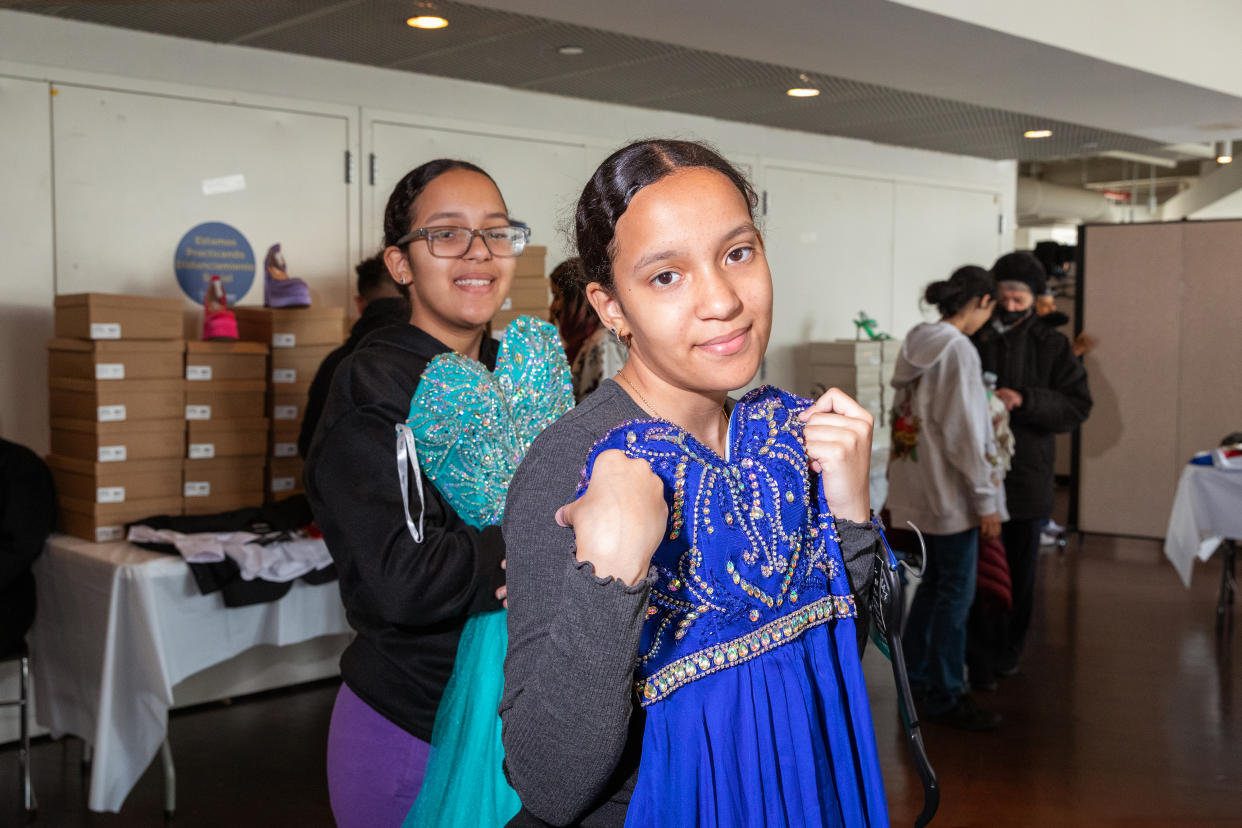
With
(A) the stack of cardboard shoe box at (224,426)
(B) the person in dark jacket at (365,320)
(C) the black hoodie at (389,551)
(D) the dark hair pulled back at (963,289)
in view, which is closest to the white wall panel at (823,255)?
(D) the dark hair pulled back at (963,289)

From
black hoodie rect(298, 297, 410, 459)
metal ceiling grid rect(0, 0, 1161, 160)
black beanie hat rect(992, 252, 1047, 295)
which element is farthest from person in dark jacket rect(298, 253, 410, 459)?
black beanie hat rect(992, 252, 1047, 295)

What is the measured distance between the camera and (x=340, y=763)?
1567 mm

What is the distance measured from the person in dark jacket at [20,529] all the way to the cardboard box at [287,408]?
2.86 ft

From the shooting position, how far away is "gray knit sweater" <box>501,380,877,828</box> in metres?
0.86

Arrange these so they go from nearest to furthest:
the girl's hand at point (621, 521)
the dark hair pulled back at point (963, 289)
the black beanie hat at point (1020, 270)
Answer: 1. the girl's hand at point (621, 521)
2. the dark hair pulled back at point (963, 289)
3. the black beanie hat at point (1020, 270)

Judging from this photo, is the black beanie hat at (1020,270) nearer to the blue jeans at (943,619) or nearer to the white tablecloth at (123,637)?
the blue jeans at (943,619)

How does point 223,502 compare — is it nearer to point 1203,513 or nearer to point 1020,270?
point 1020,270

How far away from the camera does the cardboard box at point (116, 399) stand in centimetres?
377

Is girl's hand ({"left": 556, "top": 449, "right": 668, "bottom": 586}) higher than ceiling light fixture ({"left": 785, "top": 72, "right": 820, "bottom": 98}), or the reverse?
ceiling light fixture ({"left": 785, "top": 72, "right": 820, "bottom": 98})

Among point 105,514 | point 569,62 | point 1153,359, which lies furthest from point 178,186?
point 1153,359

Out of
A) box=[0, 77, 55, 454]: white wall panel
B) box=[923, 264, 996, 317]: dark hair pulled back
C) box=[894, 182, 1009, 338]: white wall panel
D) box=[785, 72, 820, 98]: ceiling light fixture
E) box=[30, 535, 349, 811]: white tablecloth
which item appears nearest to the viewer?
box=[30, 535, 349, 811]: white tablecloth

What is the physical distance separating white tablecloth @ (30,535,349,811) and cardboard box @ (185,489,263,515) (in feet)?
1.02

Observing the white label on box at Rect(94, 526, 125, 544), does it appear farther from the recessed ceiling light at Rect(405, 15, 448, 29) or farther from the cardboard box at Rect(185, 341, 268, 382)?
the recessed ceiling light at Rect(405, 15, 448, 29)

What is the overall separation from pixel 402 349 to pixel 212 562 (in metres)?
2.26
